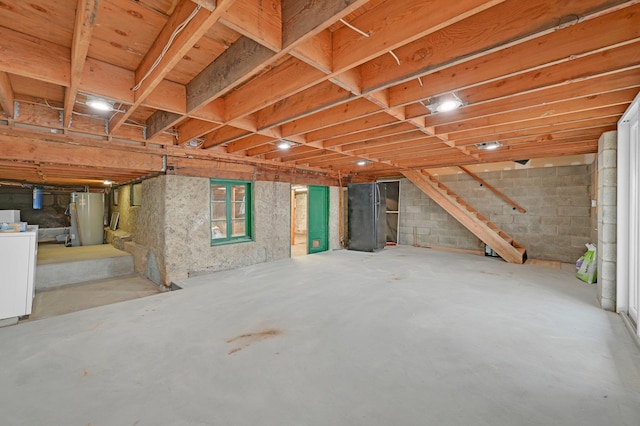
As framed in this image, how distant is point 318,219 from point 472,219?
3.64 metres

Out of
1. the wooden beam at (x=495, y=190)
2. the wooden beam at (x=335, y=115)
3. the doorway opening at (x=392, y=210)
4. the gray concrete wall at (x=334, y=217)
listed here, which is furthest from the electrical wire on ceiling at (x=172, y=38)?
the doorway opening at (x=392, y=210)

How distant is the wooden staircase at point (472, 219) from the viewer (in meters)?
5.72

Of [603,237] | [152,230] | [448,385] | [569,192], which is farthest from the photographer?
[569,192]

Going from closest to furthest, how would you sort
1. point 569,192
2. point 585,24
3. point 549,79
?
point 585,24
point 549,79
point 569,192

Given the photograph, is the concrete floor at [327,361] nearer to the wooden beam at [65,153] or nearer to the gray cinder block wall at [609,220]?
the gray cinder block wall at [609,220]

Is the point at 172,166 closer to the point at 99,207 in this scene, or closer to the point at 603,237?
the point at 99,207

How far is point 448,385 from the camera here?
179 centimetres

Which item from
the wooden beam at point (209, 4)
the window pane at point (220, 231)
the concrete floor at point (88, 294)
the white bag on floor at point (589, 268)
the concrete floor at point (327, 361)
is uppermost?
the wooden beam at point (209, 4)

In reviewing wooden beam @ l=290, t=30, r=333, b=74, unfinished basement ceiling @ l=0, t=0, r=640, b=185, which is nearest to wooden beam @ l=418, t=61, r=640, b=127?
unfinished basement ceiling @ l=0, t=0, r=640, b=185

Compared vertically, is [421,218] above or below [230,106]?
below

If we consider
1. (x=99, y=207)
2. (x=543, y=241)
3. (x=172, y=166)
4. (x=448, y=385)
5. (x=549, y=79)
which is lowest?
(x=448, y=385)

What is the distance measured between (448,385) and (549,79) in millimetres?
2430

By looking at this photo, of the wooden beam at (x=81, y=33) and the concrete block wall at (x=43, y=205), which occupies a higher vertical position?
the wooden beam at (x=81, y=33)

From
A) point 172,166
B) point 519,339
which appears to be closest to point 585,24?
point 519,339
